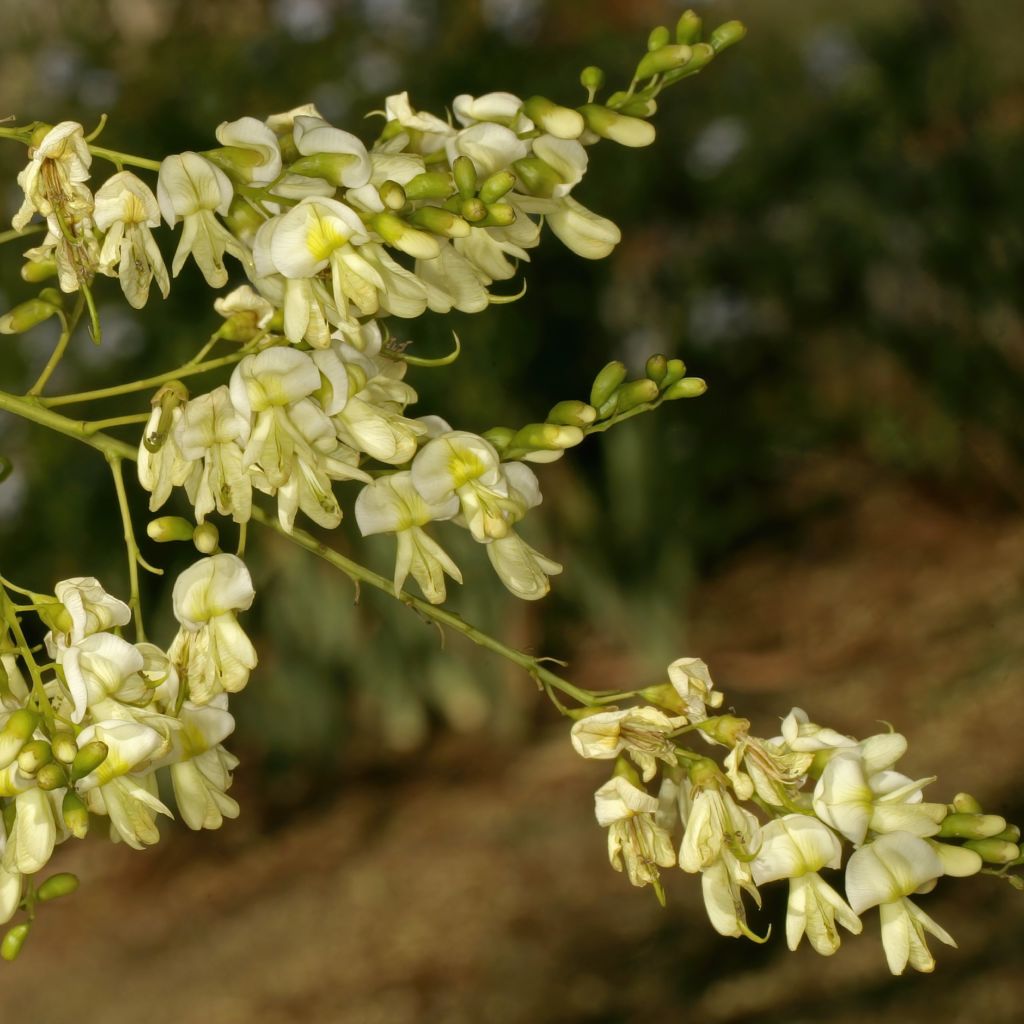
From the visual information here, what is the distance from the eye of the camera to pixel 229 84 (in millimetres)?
2705

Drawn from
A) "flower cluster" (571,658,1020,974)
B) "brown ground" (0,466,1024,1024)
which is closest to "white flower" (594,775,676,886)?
"flower cluster" (571,658,1020,974)

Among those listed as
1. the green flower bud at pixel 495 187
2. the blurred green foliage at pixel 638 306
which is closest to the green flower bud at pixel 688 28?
the green flower bud at pixel 495 187

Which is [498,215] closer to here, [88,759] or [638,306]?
[88,759]

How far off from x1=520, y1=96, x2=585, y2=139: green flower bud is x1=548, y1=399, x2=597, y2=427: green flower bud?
0.12 m

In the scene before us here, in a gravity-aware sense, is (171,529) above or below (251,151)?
below

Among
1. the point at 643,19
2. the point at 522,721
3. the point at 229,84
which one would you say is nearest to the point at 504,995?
the point at 522,721

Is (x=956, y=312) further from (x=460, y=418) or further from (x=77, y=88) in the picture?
(x=77, y=88)

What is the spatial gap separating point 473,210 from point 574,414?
102 mm

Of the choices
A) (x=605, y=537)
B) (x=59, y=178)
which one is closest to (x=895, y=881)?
(x=59, y=178)

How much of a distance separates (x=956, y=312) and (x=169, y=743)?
10.5ft

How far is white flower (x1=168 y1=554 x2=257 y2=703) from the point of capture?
24.0 inches

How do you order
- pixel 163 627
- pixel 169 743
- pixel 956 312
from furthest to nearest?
pixel 956 312 < pixel 163 627 < pixel 169 743

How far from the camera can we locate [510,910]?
2457 mm

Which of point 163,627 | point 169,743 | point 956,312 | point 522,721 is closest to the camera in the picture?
point 169,743
